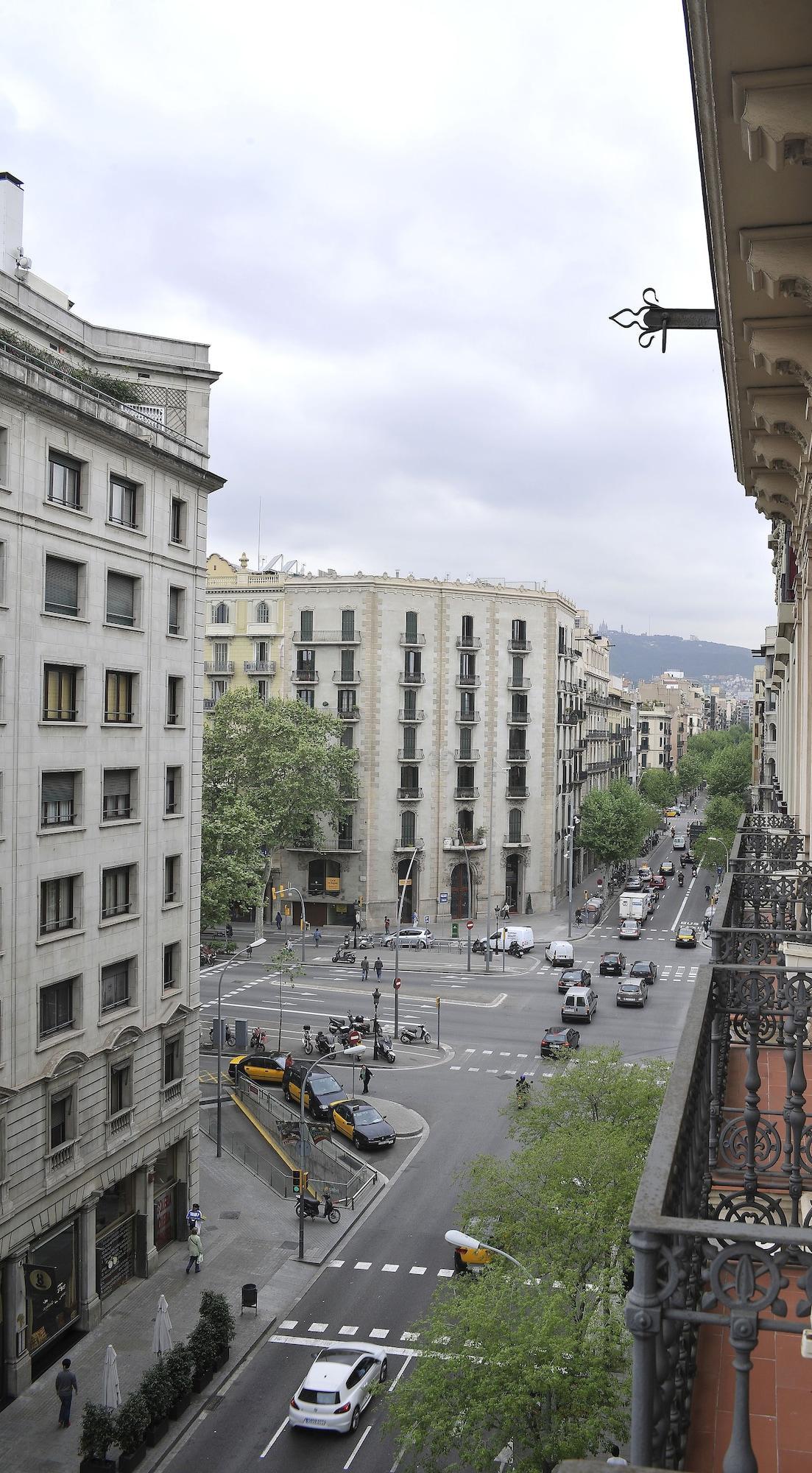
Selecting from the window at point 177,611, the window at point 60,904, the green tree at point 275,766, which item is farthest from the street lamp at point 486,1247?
the green tree at point 275,766

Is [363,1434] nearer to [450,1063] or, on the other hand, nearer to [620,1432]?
[620,1432]

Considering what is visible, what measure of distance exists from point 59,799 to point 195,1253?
1318 centimetres

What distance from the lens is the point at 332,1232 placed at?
3144 cm

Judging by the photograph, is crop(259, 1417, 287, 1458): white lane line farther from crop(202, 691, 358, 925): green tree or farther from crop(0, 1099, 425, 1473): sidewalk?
crop(202, 691, 358, 925): green tree

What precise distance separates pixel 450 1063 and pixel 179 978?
698 inches

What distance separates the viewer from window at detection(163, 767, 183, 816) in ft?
101

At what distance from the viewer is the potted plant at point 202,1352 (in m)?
23.6

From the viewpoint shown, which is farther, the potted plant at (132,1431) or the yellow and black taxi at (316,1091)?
the yellow and black taxi at (316,1091)

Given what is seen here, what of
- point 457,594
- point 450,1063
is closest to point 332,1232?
point 450,1063

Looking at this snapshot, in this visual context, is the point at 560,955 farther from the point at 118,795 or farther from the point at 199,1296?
the point at 118,795

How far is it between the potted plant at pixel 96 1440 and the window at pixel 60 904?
946 cm

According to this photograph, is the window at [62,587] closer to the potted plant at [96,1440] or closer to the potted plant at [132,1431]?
the potted plant at [96,1440]

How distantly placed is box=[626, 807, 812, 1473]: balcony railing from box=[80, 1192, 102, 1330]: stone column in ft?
61.8

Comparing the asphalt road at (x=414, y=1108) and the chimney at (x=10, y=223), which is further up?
the chimney at (x=10, y=223)
